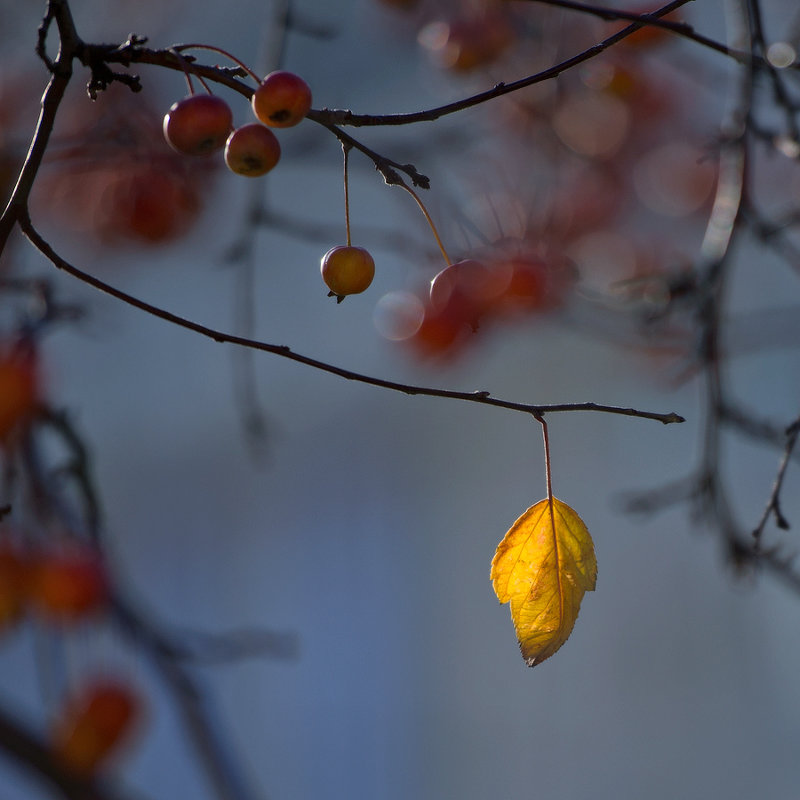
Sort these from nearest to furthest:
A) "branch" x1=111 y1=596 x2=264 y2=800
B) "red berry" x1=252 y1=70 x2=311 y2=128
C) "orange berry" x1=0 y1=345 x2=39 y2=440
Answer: "red berry" x1=252 y1=70 x2=311 y2=128 → "orange berry" x1=0 y1=345 x2=39 y2=440 → "branch" x1=111 y1=596 x2=264 y2=800

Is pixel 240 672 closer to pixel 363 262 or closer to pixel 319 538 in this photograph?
pixel 319 538

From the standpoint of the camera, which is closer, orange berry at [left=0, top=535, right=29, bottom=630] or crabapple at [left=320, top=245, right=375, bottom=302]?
crabapple at [left=320, top=245, right=375, bottom=302]

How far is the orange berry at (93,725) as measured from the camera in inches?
61.1

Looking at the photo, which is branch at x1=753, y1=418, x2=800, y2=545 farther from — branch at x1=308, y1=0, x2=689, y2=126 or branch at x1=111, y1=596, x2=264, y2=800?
branch at x1=111, y1=596, x2=264, y2=800

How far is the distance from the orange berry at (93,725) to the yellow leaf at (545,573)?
102 cm

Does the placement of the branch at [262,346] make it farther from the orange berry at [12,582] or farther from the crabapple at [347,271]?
the orange berry at [12,582]

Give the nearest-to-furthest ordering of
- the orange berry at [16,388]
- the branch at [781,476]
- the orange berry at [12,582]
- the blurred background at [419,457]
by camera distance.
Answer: the branch at [781,476] < the orange berry at [16,388] < the orange berry at [12,582] < the blurred background at [419,457]

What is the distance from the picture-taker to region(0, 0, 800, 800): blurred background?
277cm

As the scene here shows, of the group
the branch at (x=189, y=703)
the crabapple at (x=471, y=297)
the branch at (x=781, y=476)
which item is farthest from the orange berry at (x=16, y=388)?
the branch at (x=781, y=476)

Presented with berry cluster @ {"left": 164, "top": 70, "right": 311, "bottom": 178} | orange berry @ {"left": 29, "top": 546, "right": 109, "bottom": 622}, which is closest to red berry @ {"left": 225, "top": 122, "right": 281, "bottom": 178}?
berry cluster @ {"left": 164, "top": 70, "right": 311, "bottom": 178}

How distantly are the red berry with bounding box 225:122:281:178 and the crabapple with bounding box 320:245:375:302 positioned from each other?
101 mm

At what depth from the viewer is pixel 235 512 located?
15.0ft

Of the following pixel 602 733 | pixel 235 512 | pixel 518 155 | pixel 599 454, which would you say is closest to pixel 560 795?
pixel 602 733

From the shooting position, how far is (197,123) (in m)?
0.81
